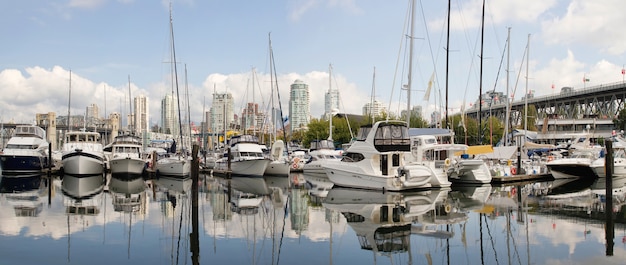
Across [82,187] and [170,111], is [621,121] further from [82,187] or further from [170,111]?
[82,187]

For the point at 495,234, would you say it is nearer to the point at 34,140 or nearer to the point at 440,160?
the point at 440,160

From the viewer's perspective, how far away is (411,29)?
105 feet

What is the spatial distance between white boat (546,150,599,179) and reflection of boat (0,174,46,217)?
3403 centimetres

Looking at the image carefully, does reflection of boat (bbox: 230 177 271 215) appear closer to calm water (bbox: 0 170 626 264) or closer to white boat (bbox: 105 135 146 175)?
calm water (bbox: 0 170 626 264)

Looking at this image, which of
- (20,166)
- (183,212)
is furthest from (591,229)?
(20,166)

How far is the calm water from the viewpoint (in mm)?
13750

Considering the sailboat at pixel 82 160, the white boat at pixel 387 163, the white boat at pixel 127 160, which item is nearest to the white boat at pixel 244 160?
the white boat at pixel 127 160

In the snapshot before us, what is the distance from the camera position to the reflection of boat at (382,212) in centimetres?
1555

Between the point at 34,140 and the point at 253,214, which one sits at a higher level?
the point at 34,140

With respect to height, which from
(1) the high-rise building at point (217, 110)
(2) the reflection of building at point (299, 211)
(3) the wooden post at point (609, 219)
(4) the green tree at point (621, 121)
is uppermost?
(1) the high-rise building at point (217, 110)

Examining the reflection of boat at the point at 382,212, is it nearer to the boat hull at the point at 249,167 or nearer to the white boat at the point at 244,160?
the boat hull at the point at 249,167

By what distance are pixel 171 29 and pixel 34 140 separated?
59.1 feet

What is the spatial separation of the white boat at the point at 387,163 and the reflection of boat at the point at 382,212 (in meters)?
0.58

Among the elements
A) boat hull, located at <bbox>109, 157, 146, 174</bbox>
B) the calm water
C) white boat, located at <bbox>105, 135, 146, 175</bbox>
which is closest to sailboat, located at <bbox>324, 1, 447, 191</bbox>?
the calm water
